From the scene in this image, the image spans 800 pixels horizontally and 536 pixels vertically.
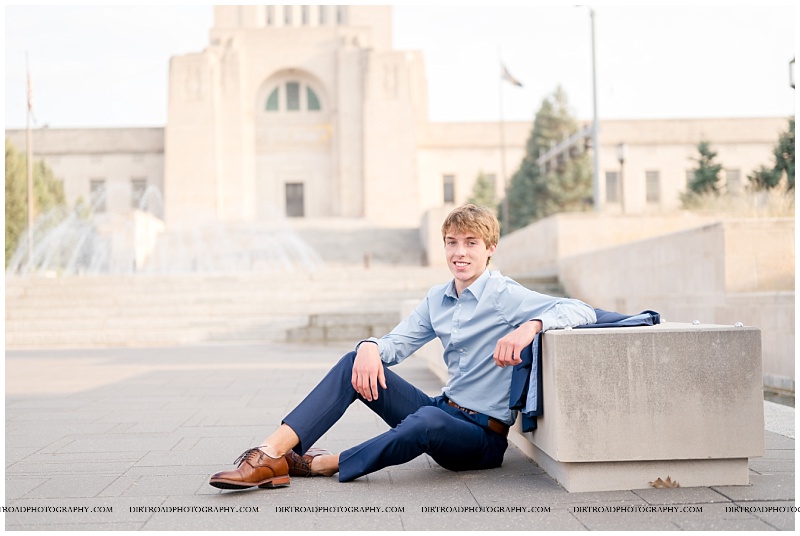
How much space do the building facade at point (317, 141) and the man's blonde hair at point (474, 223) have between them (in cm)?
3847

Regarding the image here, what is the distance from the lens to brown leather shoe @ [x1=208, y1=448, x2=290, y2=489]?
11.4 ft

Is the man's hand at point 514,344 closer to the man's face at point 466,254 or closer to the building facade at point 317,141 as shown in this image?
the man's face at point 466,254

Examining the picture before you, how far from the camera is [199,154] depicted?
42688 mm

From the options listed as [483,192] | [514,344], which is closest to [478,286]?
[514,344]

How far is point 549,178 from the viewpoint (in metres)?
36.8

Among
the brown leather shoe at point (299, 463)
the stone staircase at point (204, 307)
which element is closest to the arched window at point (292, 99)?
the stone staircase at point (204, 307)

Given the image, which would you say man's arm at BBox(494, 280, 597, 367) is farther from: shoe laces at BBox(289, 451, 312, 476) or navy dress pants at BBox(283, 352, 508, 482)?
shoe laces at BBox(289, 451, 312, 476)

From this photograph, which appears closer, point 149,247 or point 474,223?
point 474,223

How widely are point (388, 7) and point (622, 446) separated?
48.7m

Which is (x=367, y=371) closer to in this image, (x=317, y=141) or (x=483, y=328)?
(x=483, y=328)

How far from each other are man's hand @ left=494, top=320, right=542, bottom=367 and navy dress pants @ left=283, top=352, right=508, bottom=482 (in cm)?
39

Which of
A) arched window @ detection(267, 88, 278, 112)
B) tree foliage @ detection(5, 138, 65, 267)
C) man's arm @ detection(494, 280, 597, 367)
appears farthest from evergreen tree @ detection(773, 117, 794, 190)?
arched window @ detection(267, 88, 278, 112)

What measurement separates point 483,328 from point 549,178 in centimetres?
3388

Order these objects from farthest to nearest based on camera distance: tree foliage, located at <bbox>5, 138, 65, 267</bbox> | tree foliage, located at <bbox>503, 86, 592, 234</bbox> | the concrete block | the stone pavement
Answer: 1. tree foliage, located at <bbox>503, 86, 592, 234</bbox>
2. tree foliage, located at <bbox>5, 138, 65, 267</bbox>
3. the concrete block
4. the stone pavement
